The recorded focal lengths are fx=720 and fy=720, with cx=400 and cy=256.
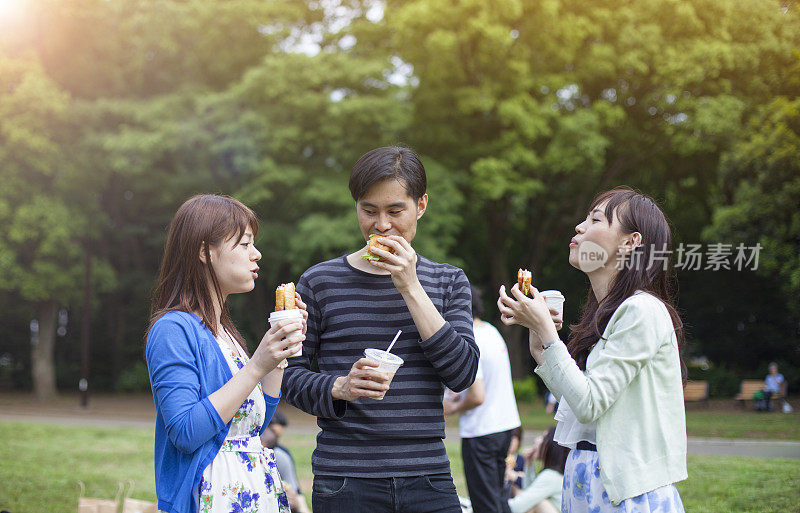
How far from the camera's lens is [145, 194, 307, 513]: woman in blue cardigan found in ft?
7.73

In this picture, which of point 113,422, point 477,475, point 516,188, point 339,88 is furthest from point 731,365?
point 477,475

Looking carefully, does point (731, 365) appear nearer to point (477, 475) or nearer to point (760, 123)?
point (760, 123)

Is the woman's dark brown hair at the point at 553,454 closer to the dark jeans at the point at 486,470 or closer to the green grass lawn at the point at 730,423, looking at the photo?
the dark jeans at the point at 486,470

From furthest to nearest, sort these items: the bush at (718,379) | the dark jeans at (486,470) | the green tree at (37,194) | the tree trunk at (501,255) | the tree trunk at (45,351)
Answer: the tree trunk at (45,351), the tree trunk at (501,255), the bush at (718,379), the green tree at (37,194), the dark jeans at (486,470)

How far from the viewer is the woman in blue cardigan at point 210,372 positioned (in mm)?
2357

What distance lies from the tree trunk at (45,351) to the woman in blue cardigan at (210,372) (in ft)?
71.5

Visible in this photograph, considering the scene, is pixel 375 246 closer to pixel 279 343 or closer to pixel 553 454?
pixel 279 343

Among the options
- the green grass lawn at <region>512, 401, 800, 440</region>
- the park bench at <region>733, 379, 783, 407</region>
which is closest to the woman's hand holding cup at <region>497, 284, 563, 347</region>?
the green grass lawn at <region>512, 401, 800, 440</region>

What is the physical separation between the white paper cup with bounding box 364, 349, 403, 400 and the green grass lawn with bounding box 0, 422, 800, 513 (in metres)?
4.57

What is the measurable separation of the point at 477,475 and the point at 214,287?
3281 mm

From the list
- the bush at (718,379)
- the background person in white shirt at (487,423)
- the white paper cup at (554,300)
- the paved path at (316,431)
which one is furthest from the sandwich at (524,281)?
→ the bush at (718,379)

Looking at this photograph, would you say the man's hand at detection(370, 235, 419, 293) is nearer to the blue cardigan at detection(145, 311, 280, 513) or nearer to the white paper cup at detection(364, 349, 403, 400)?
the white paper cup at detection(364, 349, 403, 400)

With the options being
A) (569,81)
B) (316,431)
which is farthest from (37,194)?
(569,81)

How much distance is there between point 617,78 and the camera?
1812 cm
